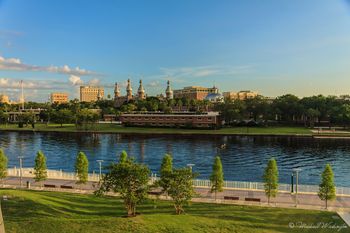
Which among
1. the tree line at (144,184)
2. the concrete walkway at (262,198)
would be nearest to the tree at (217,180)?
the concrete walkway at (262,198)

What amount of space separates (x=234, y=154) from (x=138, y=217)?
52150mm

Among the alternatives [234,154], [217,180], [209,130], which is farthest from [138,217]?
[209,130]

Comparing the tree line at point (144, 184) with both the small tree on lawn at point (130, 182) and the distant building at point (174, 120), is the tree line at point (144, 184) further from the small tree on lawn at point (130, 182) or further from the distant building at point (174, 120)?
the distant building at point (174, 120)

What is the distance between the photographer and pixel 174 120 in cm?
13788

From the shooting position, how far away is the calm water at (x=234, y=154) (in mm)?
56562

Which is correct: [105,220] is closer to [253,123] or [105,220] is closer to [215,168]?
[215,168]

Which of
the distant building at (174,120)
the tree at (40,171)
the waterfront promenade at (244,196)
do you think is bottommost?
the waterfront promenade at (244,196)

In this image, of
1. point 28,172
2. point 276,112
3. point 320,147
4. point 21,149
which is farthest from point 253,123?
point 28,172

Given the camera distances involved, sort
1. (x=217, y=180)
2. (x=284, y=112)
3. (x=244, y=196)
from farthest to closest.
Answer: (x=284, y=112), (x=244, y=196), (x=217, y=180)

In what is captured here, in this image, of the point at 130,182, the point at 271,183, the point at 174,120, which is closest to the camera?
the point at 130,182

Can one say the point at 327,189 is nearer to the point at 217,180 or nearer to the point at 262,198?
the point at 262,198

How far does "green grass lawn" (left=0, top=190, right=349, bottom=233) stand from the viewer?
22094 mm

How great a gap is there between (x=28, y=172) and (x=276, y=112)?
109m

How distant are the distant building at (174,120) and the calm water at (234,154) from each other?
3122cm
